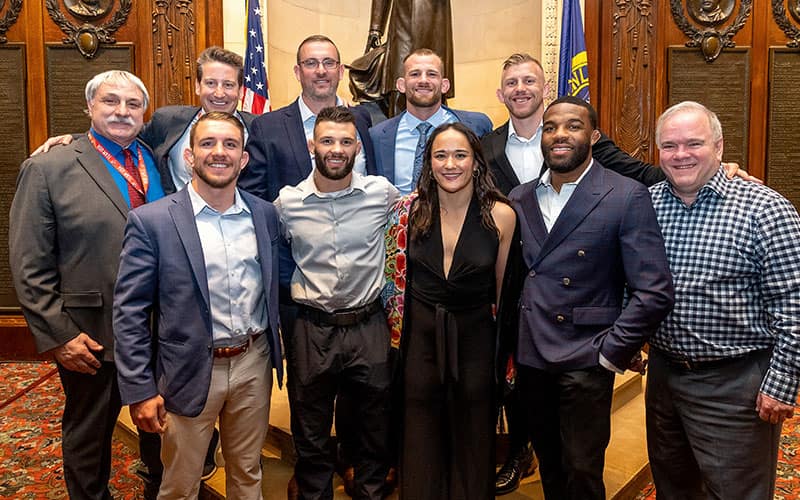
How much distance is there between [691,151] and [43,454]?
3621 mm

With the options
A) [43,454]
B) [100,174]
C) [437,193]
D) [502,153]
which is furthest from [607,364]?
[43,454]

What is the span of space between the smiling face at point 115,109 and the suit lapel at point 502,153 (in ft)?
5.06

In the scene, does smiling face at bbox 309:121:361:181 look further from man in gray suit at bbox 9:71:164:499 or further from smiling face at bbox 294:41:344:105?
man in gray suit at bbox 9:71:164:499

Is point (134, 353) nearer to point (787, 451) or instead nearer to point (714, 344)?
point (714, 344)

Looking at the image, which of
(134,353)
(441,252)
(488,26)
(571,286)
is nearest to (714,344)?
(571,286)

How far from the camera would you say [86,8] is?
17.8 ft

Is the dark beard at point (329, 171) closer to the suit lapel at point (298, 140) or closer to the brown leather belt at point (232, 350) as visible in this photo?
the suit lapel at point (298, 140)

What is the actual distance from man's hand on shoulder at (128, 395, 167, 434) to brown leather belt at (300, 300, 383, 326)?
24.3 inches

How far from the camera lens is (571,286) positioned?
2.30m

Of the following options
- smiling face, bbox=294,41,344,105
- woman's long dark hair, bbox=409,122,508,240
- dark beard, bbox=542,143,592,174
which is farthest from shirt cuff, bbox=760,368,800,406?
smiling face, bbox=294,41,344,105

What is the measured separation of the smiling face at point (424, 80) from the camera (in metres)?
3.16

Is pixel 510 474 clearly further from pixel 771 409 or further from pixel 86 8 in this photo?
pixel 86 8

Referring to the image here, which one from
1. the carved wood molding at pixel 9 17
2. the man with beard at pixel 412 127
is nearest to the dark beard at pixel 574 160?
the man with beard at pixel 412 127

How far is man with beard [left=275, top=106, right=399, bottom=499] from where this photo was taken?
2541 millimetres
